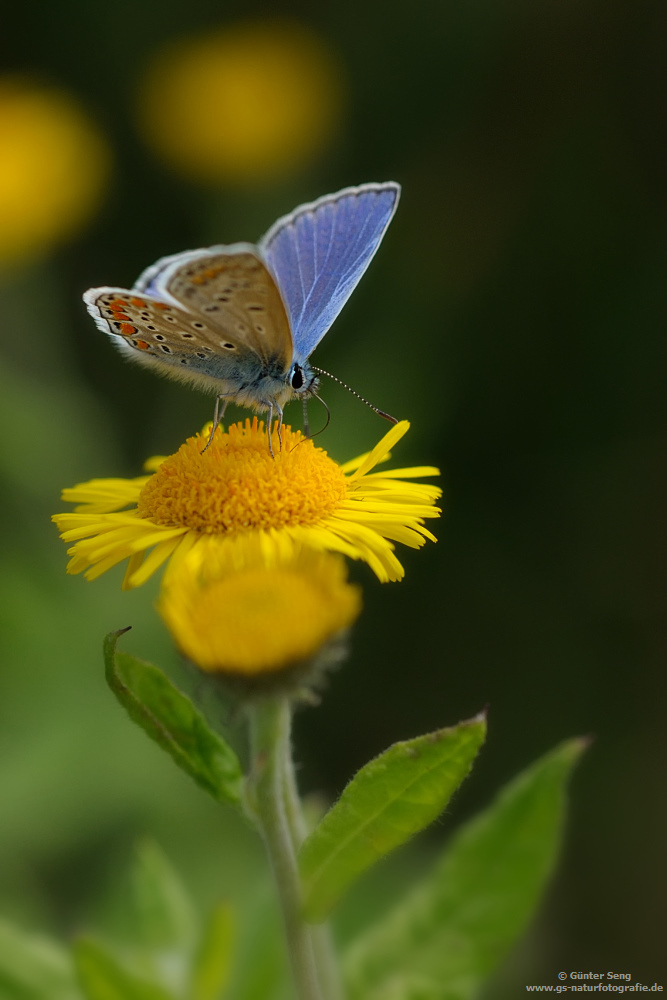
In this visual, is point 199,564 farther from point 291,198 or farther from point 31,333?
point 291,198

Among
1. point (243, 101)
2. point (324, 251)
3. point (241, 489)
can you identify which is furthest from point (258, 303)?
point (243, 101)

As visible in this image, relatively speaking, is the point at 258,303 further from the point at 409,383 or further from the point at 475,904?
the point at 409,383

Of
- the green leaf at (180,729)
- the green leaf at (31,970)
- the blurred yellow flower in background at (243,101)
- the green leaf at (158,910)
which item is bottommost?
the green leaf at (31,970)

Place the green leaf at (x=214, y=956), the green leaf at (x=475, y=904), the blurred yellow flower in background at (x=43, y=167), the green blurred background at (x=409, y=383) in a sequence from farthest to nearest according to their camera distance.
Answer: the blurred yellow flower in background at (x=43, y=167), the green blurred background at (x=409, y=383), the green leaf at (x=214, y=956), the green leaf at (x=475, y=904)

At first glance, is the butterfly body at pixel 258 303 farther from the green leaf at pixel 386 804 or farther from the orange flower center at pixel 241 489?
the green leaf at pixel 386 804

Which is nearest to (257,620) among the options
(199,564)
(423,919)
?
(199,564)

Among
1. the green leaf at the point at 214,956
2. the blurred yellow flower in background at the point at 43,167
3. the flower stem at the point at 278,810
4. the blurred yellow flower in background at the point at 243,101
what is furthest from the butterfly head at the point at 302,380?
the blurred yellow flower in background at the point at 243,101

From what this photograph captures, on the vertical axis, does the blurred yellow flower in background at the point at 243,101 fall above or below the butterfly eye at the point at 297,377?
above
